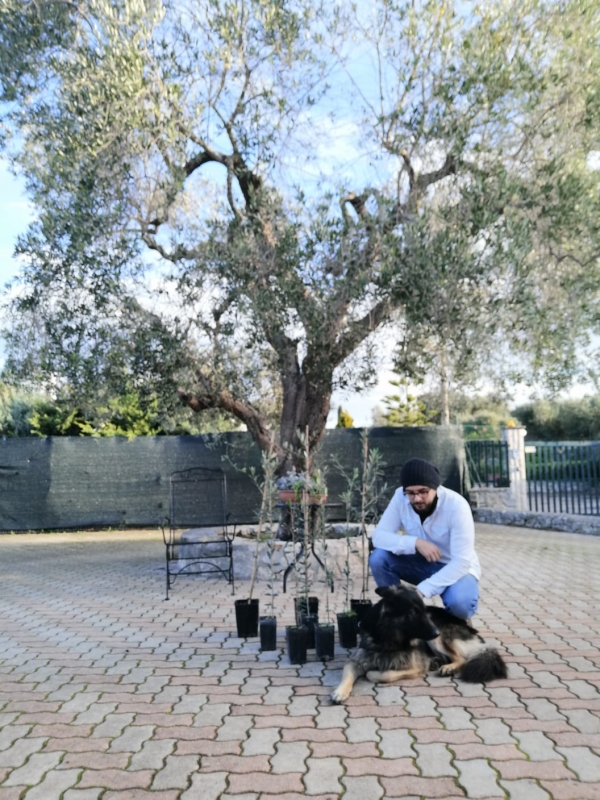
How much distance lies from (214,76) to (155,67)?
763 mm

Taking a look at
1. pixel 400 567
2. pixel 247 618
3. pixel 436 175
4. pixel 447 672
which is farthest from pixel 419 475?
pixel 436 175

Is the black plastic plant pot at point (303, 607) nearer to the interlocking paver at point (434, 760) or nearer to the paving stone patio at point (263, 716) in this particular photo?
the paving stone patio at point (263, 716)

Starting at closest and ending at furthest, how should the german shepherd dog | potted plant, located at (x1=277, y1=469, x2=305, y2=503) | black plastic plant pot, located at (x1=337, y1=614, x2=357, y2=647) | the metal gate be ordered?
the german shepherd dog < black plastic plant pot, located at (x1=337, y1=614, x2=357, y2=647) < potted plant, located at (x1=277, y1=469, x2=305, y2=503) < the metal gate

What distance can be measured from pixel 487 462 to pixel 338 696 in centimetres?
1090

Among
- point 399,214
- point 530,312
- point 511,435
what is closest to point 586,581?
point 530,312

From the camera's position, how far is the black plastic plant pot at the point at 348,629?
5.09 meters

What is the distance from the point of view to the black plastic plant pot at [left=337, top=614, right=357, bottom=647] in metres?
5.09

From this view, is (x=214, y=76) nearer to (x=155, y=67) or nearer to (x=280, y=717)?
(x=155, y=67)

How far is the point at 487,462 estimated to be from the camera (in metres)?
14.4

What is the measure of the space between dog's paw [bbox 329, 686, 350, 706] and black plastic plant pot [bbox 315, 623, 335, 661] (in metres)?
0.81

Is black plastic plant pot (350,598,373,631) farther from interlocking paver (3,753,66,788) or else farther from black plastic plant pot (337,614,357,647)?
interlocking paver (3,753,66,788)

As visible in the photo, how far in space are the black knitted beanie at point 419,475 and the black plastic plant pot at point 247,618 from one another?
1.56 meters

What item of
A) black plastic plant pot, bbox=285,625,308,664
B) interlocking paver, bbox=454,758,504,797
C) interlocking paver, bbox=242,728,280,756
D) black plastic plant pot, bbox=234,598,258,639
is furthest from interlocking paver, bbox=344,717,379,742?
black plastic plant pot, bbox=234,598,258,639

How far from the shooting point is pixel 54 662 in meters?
4.96
